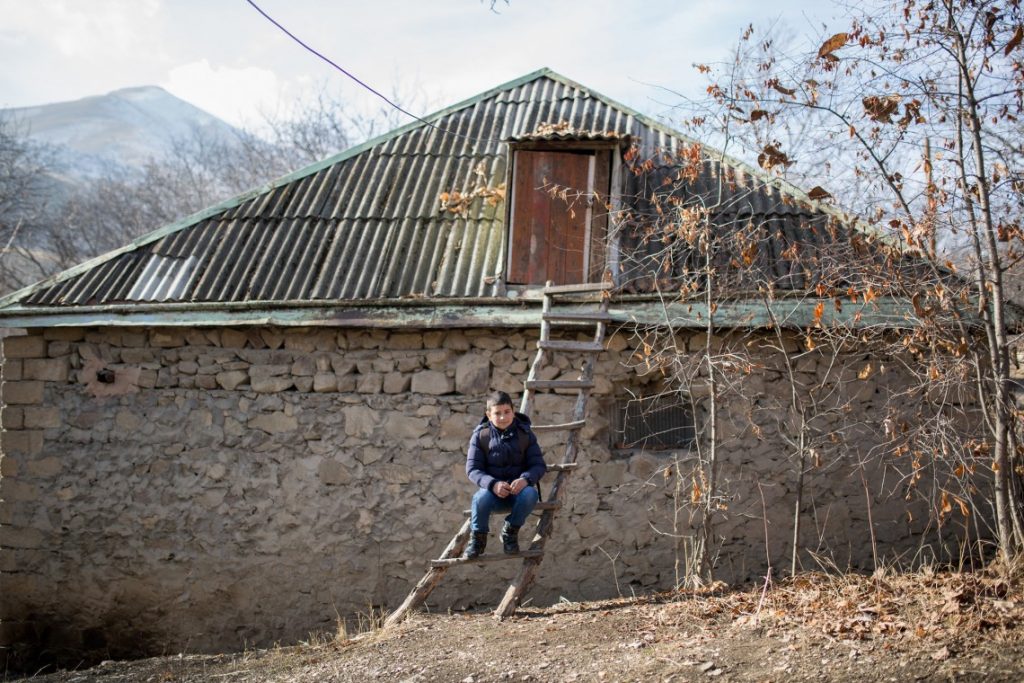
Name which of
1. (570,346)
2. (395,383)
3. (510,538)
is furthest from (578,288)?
(510,538)

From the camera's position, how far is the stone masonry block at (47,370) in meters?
7.53

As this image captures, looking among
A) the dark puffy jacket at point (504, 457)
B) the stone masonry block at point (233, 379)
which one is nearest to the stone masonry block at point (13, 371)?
the stone masonry block at point (233, 379)

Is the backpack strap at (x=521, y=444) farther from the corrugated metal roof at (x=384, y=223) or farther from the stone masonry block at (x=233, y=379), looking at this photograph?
the stone masonry block at (x=233, y=379)

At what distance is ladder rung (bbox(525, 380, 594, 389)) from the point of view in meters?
6.26

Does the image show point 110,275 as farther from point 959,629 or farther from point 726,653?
point 959,629

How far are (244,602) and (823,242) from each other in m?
5.22

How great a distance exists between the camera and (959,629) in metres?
4.70

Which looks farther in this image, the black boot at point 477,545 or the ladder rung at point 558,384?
the ladder rung at point 558,384

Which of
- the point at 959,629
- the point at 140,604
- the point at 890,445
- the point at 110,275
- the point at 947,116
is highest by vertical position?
the point at 947,116

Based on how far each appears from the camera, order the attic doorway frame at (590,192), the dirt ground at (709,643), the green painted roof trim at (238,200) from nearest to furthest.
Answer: the dirt ground at (709,643)
the attic doorway frame at (590,192)
the green painted roof trim at (238,200)

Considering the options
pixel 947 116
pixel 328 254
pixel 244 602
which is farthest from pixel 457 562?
pixel 947 116

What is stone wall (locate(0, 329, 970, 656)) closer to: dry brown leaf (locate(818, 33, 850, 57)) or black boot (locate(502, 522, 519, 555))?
black boot (locate(502, 522, 519, 555))

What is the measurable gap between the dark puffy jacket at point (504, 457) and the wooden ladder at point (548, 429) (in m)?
0.30

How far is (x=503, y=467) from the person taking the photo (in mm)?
5535
